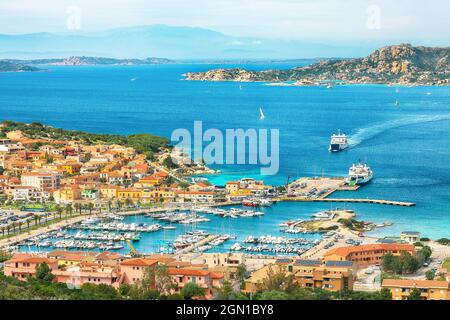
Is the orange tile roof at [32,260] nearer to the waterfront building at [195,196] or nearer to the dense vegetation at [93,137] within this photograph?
the waterfront building at [195,196]

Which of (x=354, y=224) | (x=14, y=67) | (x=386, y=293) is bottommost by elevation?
(x=354, y=224)

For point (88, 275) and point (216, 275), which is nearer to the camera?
point (216, 275)

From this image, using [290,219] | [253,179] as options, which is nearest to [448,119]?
[253,179]

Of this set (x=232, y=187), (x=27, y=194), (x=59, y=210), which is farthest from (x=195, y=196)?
(x=27, y=194)

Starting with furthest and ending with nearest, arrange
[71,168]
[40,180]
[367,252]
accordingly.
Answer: [71,168], [40,180], [367,252]

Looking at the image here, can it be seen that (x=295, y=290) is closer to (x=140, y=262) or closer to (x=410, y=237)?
(x=140, y=262)

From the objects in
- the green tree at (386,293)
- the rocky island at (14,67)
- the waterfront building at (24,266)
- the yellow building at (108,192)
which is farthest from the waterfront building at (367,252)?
the rocky island at (14,67)

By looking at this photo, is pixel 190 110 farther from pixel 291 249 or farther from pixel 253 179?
pixel 291 249
